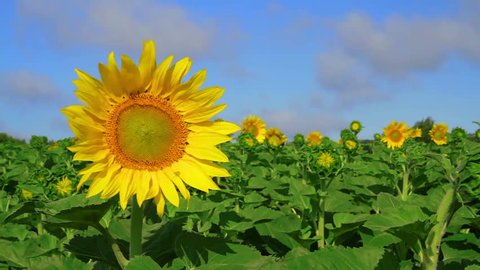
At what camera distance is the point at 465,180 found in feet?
7.39

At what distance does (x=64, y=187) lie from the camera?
3.67 meters

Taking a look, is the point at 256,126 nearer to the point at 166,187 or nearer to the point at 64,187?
the point at 64,187

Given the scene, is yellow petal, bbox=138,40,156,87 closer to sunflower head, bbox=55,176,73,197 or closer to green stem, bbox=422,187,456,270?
green stem, bbox=422,187,456,270

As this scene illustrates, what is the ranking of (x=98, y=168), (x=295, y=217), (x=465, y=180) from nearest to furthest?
1. (x=465, y=180)
2. (x=98, y=168)
3. (x=295, y=217)

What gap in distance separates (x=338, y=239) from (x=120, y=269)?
171 centimetres

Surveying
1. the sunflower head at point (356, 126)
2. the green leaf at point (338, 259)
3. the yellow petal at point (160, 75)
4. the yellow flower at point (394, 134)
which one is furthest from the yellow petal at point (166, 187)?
the yellow flower at point (394, 134)

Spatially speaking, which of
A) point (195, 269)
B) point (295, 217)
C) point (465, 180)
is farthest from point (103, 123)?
point (295, 217)

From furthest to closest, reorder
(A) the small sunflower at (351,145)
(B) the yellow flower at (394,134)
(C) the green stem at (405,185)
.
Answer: (B) the yellow flower at (394,134) → (A) the small sunflower at (351,145) → (C) the green stem at (405,185)

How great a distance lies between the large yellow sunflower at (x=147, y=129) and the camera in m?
2.39

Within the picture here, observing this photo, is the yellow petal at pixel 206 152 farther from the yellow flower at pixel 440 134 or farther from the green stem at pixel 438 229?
the yellow flower at pixel 440 134

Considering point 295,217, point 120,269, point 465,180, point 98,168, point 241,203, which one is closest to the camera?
point 465,180

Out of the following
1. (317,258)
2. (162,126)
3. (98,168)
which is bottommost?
(317,258)

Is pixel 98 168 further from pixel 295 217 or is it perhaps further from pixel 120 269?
pixel 295 217

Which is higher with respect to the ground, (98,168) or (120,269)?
(98,168)
